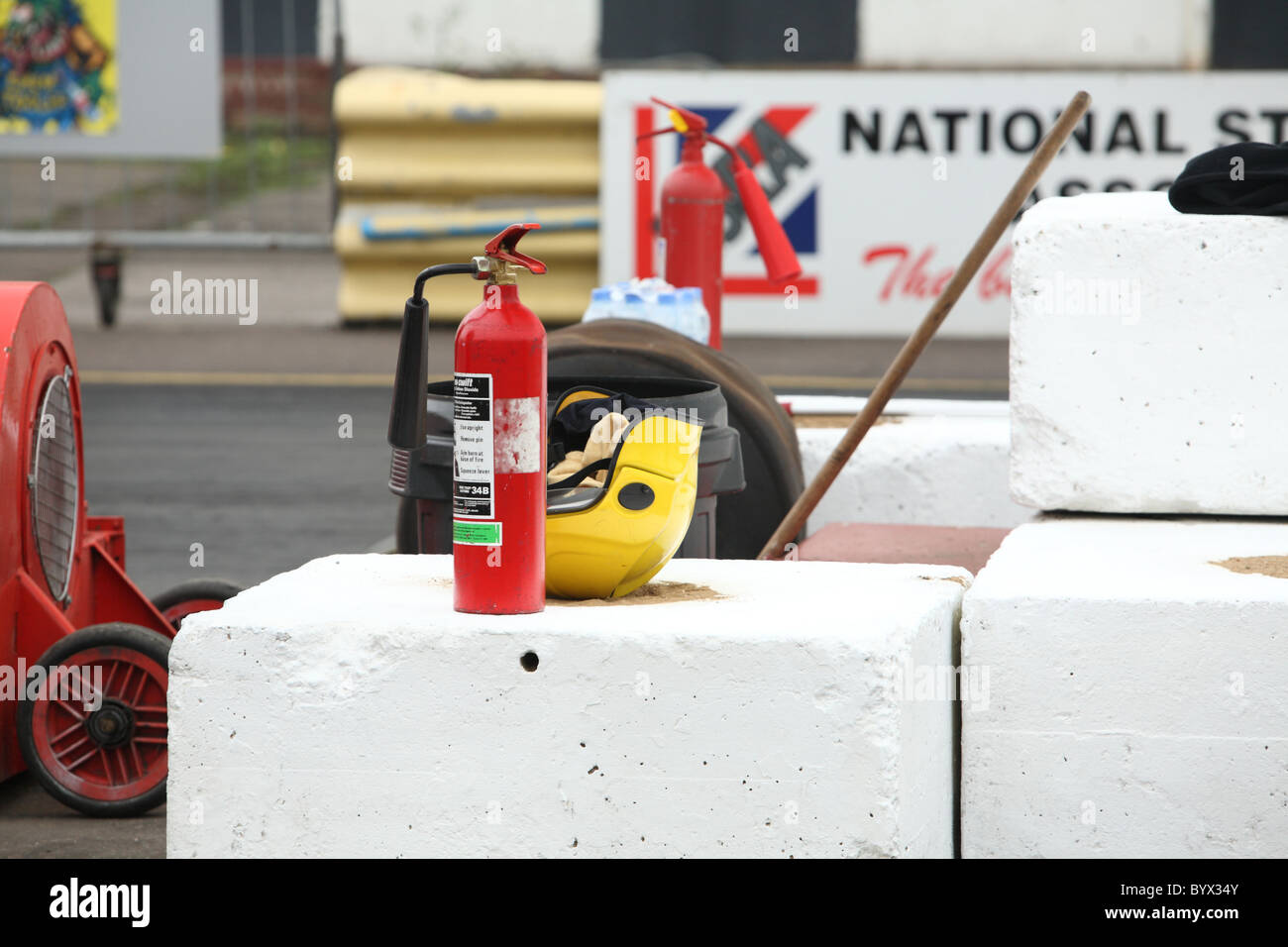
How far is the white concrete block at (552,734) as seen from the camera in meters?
3.13

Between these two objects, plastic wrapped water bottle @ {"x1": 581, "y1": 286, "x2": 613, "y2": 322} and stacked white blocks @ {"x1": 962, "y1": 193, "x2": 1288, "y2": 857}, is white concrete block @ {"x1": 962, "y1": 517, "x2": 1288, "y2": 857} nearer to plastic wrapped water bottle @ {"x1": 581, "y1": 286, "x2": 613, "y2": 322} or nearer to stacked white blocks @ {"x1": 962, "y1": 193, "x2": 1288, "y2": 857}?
stacked white blocks @ {"x1": 962, "y1": 193, "x2": 1288, "y2": 857}

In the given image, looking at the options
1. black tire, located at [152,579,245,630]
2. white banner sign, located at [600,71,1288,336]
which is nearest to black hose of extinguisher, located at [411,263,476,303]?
black tire, located at [152,579,245,630]

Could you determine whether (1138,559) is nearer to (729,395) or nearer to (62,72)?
(729,395)

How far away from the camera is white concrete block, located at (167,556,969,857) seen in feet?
10.3

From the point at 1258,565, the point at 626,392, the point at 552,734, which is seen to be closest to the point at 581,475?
the point at 552,734

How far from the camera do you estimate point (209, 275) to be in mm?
18578

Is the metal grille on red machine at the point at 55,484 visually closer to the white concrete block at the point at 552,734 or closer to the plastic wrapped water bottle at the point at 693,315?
the white concrete block at the point at 552,734

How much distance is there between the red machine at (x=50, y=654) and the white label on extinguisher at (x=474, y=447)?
5.13 feet

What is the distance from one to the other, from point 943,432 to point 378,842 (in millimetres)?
3381

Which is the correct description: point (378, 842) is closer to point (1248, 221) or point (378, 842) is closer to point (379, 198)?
point (1248, 221)

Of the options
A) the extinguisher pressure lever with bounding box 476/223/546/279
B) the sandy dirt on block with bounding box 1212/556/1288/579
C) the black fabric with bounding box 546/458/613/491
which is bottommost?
the sandy dirt on block with bounding box 1212/556/1288/579

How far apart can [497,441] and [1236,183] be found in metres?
1.91

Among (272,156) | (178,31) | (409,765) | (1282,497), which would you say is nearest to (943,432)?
(1282,497)

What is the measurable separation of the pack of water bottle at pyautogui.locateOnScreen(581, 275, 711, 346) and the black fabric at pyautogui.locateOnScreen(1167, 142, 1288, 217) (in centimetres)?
191
